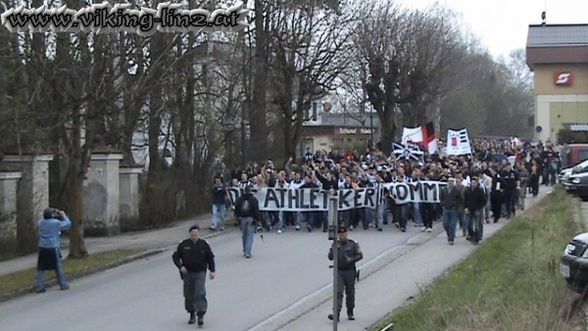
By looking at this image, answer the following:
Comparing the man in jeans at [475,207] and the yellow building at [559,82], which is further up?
the yellow building at [559,82]

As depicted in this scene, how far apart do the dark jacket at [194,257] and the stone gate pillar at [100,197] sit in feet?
49.2

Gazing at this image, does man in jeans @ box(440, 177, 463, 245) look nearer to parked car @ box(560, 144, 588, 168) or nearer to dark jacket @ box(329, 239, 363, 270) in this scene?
dark jacket @ box(329, 239, 363, 270)

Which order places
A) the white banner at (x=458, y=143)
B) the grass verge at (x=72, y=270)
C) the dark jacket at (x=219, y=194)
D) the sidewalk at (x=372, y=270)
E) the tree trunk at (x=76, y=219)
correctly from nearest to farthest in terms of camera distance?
the sidewalk at (x=372, y=270), the grass verge at (x=72, y=270), the tree trunk at (x=76, y=219), the dark jacket at (x=219, y=194), the white banner at (x=458, y=143)

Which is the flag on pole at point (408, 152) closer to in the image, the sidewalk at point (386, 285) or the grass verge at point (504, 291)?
the sidewalk at point (386, 285)

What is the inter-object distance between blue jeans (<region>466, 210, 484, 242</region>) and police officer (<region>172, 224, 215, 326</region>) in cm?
1087

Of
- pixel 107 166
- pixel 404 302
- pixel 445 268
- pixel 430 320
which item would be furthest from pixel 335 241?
pixel 107 166

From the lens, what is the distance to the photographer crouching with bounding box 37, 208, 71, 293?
19688mm

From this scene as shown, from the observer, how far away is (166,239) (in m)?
29.3

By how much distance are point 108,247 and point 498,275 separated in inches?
506

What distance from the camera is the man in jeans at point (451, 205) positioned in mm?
25562

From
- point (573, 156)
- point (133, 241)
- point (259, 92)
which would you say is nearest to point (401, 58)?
point (573, 156)

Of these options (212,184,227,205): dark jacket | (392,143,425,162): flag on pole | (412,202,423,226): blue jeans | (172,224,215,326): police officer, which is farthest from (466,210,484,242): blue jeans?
(392,143,425,162): flag on pole

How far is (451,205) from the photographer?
83.9 ft

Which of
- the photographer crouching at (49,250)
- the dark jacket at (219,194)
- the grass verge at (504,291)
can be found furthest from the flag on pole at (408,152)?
the photographer crouching at (49,250)
